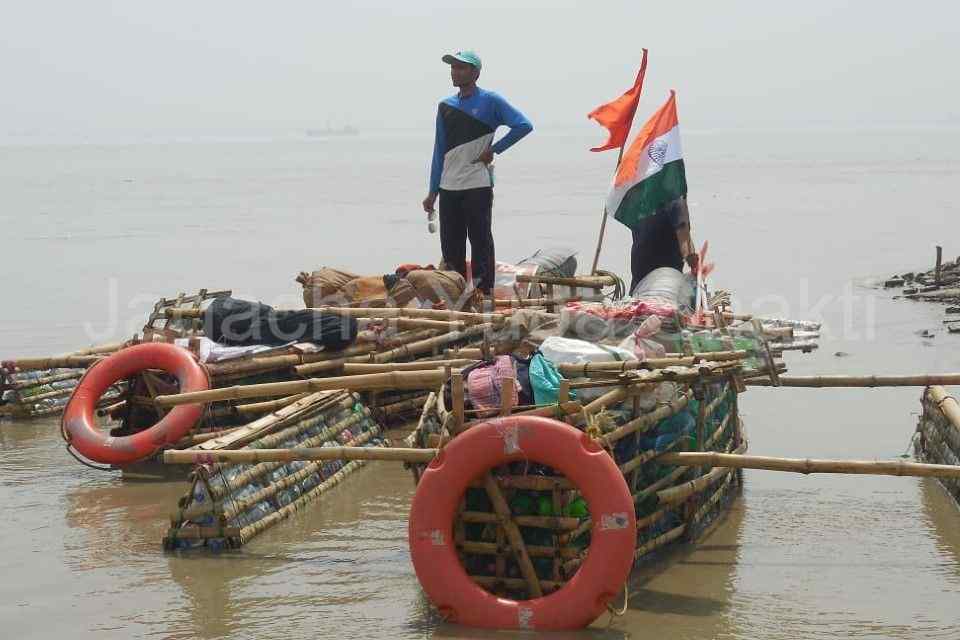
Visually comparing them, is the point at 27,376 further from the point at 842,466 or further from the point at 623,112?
the point at 842,466

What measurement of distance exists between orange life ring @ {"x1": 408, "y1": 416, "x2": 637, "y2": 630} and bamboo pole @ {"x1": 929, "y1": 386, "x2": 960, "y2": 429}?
361 cm

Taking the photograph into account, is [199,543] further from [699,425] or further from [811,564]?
[811,564]

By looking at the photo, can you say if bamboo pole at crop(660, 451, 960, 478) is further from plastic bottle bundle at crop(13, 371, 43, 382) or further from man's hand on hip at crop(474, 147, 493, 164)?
plastic bottle bundle at crop(13, 371, 43, 382)

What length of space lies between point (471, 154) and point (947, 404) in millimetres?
4411

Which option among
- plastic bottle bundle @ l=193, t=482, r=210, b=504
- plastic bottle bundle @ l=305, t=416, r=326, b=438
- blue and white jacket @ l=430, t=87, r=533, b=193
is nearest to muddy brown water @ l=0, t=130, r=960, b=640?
plastic bottle bundle @ l=193, t=482, r=210, b=504

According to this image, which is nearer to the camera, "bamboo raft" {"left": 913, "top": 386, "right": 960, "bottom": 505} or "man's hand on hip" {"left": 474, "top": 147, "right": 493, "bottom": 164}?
"bamboo raft" {"left": 913, "top": 386, "right": 960, "bottom": 505}

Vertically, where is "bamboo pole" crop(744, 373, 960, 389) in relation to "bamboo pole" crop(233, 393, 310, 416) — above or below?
above

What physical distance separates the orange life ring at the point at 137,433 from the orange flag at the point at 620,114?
452 cm

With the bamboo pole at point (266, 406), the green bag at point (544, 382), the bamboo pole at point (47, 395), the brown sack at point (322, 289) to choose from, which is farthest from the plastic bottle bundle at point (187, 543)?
the bamboo pole at point (47, 395)

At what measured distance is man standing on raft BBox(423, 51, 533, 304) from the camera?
11.1 metres

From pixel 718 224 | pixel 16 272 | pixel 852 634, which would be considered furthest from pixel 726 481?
Answer: pixel 718 224

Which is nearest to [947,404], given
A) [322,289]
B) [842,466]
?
[842,466]

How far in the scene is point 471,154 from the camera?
11.1 metres

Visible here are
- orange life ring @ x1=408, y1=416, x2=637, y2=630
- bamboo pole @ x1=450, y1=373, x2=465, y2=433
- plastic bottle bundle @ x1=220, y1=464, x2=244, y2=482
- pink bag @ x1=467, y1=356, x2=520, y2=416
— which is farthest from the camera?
plastic bottle bundle @ x1=220, y1=464, x2=244, y2=482
